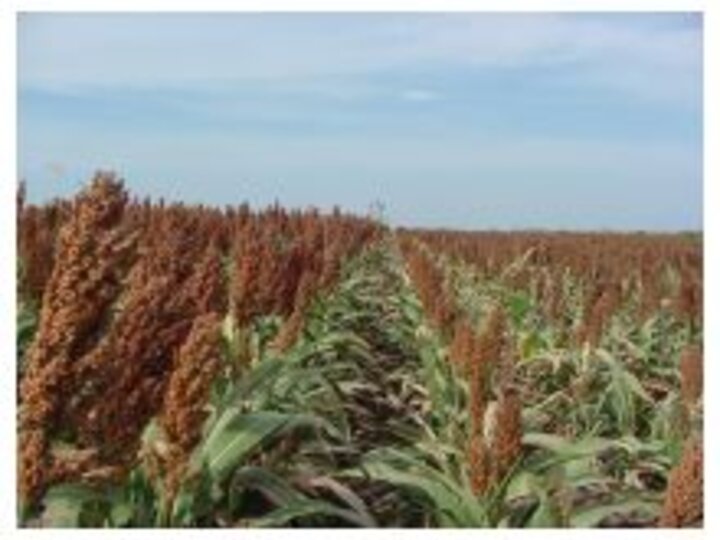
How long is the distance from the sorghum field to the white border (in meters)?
0.07

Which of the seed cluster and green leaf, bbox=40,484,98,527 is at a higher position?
the seed cluster

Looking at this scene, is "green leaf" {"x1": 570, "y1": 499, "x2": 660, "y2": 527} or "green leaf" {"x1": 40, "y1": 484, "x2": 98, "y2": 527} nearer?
"green leaf" {"x1": 40, "y1": 484, "x2": 98, "y2": 527}

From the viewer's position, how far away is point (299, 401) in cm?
427

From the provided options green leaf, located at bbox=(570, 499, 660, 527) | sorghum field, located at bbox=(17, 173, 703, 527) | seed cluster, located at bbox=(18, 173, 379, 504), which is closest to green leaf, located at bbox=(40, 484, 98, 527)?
sorghum field, located at bbox=(17, 173, 703, 527)

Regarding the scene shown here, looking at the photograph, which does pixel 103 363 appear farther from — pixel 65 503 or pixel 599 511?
pixel 599 511

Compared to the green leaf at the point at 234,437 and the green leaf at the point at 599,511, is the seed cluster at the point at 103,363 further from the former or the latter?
the green leaf at the point at 599,511

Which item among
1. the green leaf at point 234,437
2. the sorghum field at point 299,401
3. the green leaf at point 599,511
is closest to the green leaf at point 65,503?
the sorghum field at point 299,401

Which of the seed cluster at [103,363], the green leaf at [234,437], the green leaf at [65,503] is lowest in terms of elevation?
the green leaf at [65,503]

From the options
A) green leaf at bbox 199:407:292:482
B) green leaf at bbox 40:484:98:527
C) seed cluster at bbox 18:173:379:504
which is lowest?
green leaf at bbox 40:484:98:527

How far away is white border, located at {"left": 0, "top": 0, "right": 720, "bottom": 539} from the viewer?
2.98 m

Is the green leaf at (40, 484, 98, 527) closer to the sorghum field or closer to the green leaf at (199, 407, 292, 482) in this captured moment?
the sorghum field
